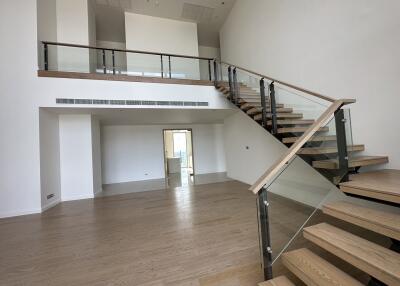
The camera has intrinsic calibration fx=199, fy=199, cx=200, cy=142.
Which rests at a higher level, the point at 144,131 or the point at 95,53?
the point at 95,53

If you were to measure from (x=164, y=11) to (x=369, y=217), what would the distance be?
8.75m

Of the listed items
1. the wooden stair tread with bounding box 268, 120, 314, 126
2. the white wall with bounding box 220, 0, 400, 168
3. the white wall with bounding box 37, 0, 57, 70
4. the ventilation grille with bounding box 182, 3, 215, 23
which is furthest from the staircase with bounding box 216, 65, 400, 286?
the ventilation grille with bounding box 182, 3, 215, 23

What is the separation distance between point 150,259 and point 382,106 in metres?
4.04

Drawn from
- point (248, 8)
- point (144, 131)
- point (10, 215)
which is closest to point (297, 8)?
point (248, 8)

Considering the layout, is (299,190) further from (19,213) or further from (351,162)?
(19,213)

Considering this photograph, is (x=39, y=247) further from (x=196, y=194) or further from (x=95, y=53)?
(x=95, y=53)

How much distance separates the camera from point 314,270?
1.77 metres

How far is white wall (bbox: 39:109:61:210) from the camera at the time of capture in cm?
486

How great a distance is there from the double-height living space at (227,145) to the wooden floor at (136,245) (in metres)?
0.03

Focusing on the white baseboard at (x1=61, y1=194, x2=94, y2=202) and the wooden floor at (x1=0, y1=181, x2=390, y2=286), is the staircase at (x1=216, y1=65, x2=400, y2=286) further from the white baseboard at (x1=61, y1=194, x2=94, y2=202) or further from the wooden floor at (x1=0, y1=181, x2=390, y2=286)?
the white baseboard at (x1=61, y1=194, x2=94, y2=202)

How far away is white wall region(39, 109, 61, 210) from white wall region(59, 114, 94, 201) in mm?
145

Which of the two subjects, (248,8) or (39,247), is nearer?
(39,247)

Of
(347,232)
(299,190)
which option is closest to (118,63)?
(299,190)

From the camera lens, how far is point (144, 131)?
9.04 m
